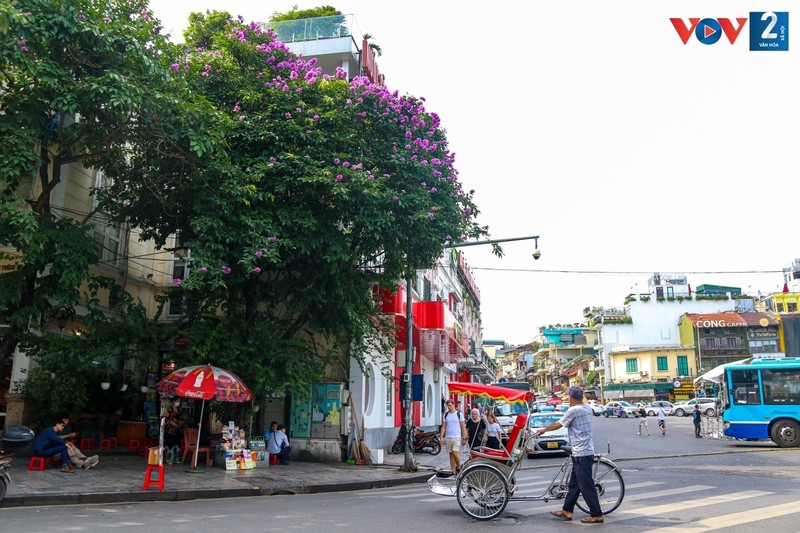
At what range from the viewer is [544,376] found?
131 metres

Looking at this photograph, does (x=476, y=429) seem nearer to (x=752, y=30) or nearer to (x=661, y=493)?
(x=661, y=493)

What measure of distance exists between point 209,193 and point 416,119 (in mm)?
5896

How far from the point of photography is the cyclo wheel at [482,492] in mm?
9023

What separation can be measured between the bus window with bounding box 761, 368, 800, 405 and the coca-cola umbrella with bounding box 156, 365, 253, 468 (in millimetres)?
19131

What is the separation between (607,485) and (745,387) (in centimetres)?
1747

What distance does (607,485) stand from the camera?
361 inches

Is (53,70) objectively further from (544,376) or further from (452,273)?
(544,376)

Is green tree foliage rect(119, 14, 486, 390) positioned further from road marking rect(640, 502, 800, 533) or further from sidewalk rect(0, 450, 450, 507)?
road marking rect(640, 502, 800, 533)

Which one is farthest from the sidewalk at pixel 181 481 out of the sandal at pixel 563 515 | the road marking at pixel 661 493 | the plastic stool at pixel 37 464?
the sandal at pixel 563 515

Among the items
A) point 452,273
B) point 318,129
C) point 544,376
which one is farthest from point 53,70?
point 544,376

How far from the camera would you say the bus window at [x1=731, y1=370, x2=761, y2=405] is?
76.3ft

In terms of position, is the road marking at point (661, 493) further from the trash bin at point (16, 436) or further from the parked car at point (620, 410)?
the parked car at point (620, 410)

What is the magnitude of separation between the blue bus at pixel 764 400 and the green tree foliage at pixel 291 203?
13158mm

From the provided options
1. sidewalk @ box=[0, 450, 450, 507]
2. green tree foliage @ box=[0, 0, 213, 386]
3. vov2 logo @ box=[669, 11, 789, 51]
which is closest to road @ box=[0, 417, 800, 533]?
sidewalk @ box=[0, 450, 450, 507]
